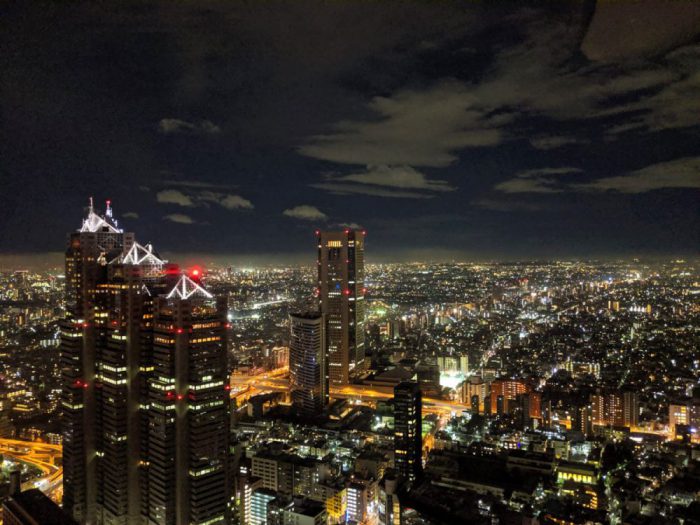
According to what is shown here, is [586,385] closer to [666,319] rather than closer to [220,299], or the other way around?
[666,319]

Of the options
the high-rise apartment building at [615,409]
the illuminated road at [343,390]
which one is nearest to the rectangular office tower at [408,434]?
the illuminated road at [343,390]

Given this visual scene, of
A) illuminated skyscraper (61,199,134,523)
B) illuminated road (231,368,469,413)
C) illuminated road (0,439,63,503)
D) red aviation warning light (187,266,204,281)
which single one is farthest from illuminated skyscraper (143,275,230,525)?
illuminated road (231,368,469,413)

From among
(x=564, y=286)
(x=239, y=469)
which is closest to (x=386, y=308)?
(x=564, y=286)

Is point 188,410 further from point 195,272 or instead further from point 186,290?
point 195,272

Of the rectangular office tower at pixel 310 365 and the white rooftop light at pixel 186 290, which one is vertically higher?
the white rooftop light at pixel 186 290

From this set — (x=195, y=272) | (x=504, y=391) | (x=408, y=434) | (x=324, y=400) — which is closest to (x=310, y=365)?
(x=324, y=400)

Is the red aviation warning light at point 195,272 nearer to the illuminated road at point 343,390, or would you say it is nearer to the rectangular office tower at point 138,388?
the rectangular office tower at point 138,388

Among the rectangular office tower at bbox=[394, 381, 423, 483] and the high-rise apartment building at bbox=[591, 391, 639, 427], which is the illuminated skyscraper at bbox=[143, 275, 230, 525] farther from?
the high-rise apartment building at bbox=[591, 391, 639, 427]
